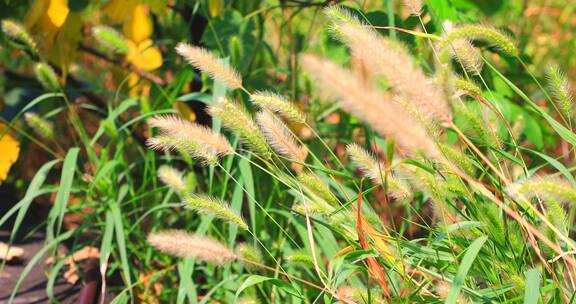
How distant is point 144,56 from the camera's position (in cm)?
239

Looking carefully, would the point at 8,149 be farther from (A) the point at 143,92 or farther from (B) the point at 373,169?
(B) the point at 373,169

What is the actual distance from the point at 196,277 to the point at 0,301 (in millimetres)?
471

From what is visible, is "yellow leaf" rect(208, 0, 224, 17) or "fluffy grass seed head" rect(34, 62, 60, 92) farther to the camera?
"yellow leaf" rect(208, 0, 224, 17)

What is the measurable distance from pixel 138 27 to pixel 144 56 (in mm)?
80

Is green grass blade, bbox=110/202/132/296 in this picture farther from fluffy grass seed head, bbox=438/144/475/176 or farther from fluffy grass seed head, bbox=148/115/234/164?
fluffy grass seed head, bbox=438/144/475/176

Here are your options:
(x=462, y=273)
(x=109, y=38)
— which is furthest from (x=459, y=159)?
(x=109, y=38)

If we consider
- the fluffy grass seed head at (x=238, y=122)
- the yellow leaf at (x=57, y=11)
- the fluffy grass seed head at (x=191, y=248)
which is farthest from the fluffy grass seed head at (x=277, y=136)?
the yellow leaf at (x=57, y=11)

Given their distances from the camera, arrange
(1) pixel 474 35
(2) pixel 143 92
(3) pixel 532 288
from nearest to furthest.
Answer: (3) pixel 532 288 < (1) pixel 474 35 < (2) pixel 143 92

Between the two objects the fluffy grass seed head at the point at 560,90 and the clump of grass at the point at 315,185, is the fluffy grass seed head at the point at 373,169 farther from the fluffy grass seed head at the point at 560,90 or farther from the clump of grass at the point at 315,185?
the fluffy grass seed head at the point at 560,90

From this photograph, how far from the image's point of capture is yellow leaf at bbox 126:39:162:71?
237 centimetres

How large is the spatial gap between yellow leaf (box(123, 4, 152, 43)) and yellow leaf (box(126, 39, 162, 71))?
2 centimetres

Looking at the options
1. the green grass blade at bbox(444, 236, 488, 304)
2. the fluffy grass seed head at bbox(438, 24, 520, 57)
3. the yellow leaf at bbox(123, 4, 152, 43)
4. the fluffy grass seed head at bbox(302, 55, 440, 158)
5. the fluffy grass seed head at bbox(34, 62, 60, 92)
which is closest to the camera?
the fluffy grass seed head at bbox(302, 55, 440, 158)

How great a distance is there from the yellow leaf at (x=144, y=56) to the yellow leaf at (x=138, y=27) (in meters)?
0.02

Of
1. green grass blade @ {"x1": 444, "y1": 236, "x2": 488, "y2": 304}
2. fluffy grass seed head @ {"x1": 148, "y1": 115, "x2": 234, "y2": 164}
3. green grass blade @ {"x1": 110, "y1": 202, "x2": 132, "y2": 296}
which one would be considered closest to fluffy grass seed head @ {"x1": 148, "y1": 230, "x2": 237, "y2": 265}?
fluffy grass seed head @ {"x1": 148, "y1": 115, "x2": 234, "y2": 164}
